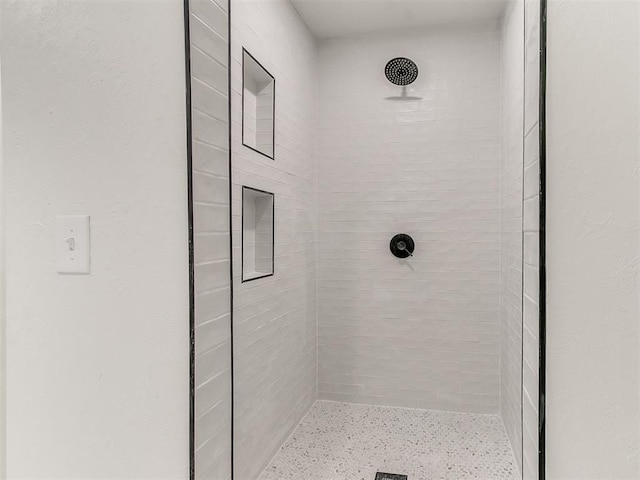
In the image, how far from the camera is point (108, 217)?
889 mm

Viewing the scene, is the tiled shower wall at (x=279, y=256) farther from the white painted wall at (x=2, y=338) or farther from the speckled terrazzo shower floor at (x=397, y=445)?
the white painted wall at (x=2, y=338)

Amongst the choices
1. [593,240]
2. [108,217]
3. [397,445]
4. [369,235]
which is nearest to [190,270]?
[108,217]

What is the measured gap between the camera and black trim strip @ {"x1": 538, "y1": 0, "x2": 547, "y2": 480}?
76 cm

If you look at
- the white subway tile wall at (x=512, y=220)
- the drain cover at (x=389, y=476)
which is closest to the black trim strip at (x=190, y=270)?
the drain cover at (x=389, y=476)

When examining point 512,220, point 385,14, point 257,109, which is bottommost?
point 512,220

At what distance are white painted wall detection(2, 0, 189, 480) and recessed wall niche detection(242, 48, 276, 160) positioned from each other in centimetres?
21

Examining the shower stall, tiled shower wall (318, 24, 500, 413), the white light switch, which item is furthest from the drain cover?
the white light switch

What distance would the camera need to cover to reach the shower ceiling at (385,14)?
899mm

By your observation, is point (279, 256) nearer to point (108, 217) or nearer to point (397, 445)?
point (108, 217)

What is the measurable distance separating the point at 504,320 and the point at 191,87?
0.80 meters

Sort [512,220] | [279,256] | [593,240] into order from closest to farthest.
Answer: [593,240], [512,220], [279,256]

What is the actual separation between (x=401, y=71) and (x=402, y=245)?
37 cm

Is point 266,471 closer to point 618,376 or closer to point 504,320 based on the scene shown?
point 504,320

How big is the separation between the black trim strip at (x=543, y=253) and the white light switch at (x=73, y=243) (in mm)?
873
